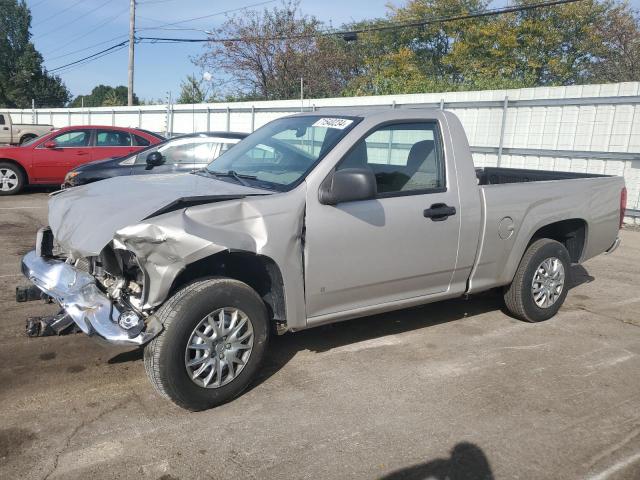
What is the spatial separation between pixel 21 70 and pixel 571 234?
239ft

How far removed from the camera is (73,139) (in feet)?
45.7

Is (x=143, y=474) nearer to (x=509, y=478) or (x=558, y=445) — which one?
(x=509, y=478)

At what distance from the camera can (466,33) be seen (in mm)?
36281

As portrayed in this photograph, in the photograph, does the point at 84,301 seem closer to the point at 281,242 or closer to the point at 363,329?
the point at 281,242

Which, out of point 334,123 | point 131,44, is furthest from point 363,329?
point 131,44

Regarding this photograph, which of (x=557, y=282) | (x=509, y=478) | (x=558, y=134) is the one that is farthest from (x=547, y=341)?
(x=558, y=134)

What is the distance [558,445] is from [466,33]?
36.4 metres

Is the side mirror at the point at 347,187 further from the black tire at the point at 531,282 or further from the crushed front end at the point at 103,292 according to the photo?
the black tire at the point at 531,282

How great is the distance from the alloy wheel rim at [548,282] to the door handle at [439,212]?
4.62 feet

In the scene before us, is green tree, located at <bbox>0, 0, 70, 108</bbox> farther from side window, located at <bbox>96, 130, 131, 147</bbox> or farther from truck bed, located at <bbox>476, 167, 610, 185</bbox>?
truck bed, located at <bbox>476, 167, 610, 185</bbox>

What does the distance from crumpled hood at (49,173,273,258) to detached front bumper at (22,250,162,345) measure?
0.19m

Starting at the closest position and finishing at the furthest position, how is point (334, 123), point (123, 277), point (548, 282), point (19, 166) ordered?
point (123, 277) < point (334, 123) < point (548, 282) < point (19, 166)

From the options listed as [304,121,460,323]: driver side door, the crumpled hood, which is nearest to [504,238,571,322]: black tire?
[304,121,460,323]: driver side door

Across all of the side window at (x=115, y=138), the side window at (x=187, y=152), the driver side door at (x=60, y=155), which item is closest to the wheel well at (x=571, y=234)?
the side window at (x=187, y=152)
